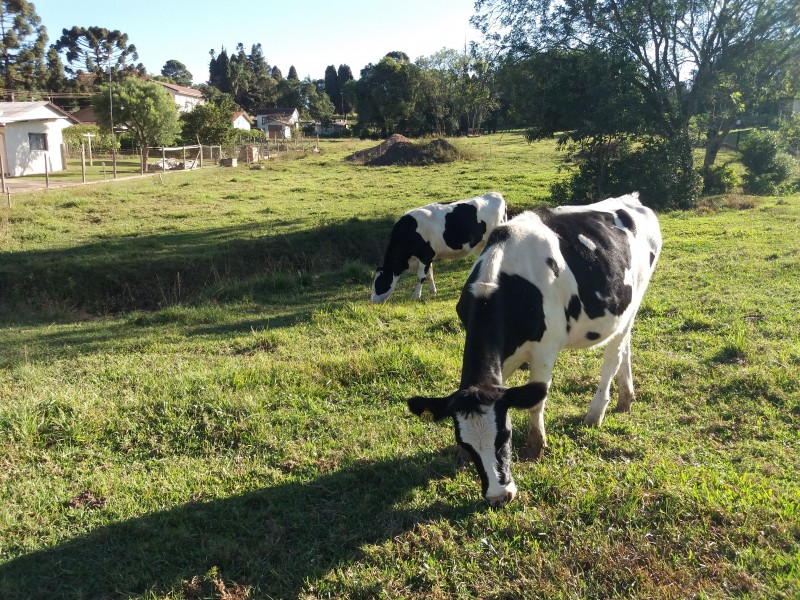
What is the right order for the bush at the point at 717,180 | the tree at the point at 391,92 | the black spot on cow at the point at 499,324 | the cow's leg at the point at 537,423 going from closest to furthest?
the black spot on cow at the point at 499,324, the cow's leg at the point at 537,423, the bush at the point at 717,180, the tree at the point at 391,92

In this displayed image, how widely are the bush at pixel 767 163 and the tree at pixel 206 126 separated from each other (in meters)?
33.3

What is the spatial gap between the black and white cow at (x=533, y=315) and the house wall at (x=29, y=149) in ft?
107

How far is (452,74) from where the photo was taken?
6119cm

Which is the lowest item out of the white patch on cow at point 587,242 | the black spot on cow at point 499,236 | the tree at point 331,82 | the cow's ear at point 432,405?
the cow's ear at point 432,405

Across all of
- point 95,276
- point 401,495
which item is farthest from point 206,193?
point 401,495

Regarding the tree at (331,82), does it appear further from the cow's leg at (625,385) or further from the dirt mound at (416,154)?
the cow's leg at (625,385)

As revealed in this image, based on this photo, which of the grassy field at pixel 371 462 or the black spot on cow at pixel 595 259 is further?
the black spot on cow at pixel 595 259

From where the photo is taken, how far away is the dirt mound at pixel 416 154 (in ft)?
115

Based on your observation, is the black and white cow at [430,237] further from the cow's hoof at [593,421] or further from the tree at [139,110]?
the tree at [139,110]

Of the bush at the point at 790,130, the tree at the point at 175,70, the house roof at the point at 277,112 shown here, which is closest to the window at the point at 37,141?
the bush at the point at 790,130

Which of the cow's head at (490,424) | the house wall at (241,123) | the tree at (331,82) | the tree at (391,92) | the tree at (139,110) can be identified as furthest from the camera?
the tree at (331,82)

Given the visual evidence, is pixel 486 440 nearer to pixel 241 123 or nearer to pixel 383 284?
pixel 383 284

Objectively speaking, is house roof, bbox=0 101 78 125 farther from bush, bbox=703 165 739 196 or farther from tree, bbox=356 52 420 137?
bush, bbox=703 165 739 196

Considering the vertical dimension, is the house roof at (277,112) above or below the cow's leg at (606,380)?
above
